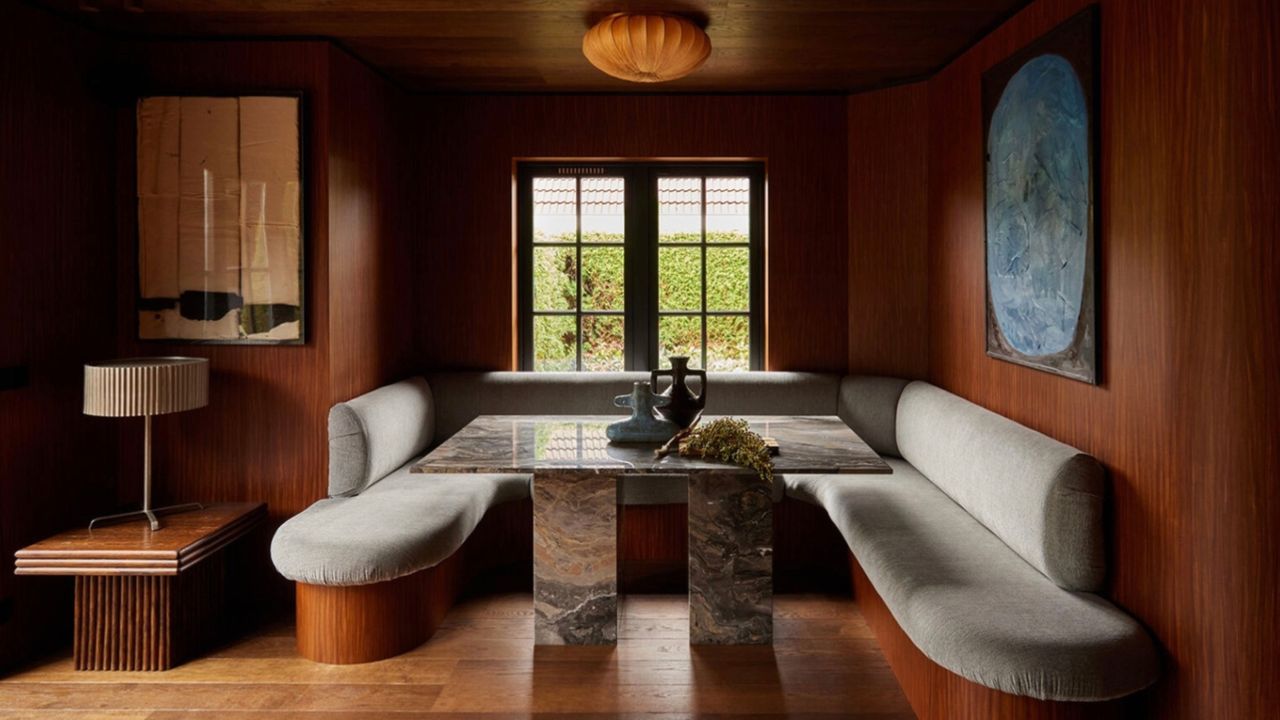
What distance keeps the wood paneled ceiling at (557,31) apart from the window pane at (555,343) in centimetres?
130

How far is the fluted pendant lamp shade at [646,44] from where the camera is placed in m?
3.05

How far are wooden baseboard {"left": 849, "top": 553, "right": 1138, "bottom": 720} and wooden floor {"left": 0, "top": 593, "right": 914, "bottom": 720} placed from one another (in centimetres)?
7

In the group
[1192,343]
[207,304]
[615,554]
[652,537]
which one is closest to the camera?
[1192,343]

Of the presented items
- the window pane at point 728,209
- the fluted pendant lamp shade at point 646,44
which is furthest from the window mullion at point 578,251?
the fluted pendant lamp shade at point 646,44

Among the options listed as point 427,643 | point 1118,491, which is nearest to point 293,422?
point 427,643

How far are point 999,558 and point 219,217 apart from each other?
3.31 meters

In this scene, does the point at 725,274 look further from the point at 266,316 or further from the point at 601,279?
the point at 266,316

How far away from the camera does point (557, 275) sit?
4.70 m

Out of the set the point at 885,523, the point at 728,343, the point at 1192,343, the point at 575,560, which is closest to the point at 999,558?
the point at 885,523

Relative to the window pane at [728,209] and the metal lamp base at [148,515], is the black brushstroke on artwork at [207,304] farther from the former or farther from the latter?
the window pane at [728,209]

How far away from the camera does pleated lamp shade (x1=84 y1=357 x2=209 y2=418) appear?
2.96 meters

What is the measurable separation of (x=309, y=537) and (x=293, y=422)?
0.78 m

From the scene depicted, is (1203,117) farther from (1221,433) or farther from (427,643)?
(427,643)

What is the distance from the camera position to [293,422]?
140 inches
